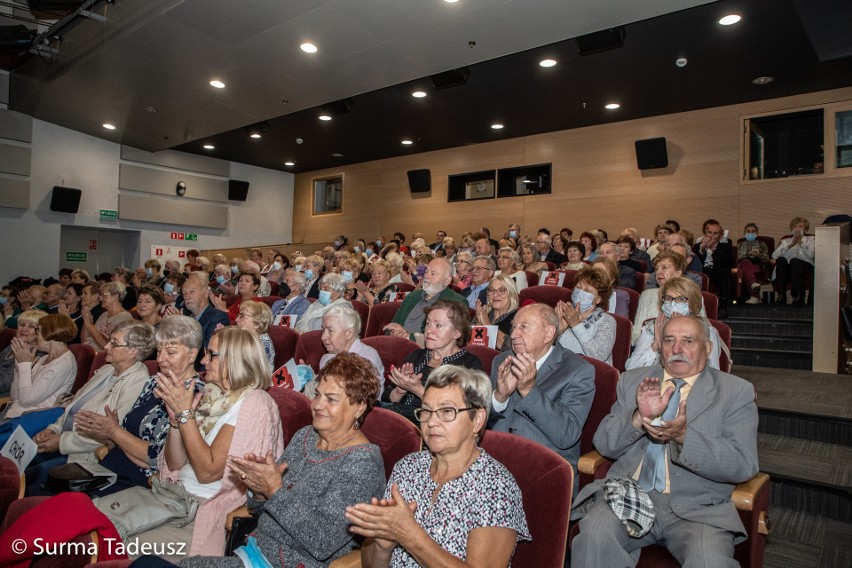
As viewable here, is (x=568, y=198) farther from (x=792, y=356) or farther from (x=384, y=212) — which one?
(x=792, y=356)

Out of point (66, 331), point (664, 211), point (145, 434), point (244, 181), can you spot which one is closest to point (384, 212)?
point (244, 181)

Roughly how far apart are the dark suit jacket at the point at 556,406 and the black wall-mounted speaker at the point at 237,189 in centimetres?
1148

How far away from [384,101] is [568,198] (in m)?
3.57

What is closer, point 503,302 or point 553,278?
point 503,302

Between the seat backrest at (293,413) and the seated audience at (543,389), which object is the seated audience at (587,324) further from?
the seat backrest at (293,413)

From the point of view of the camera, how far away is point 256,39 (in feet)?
17.9

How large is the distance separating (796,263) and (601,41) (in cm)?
330

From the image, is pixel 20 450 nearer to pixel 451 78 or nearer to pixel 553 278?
pixel 553 278

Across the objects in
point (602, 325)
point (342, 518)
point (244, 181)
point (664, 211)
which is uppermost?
point (244, 181)

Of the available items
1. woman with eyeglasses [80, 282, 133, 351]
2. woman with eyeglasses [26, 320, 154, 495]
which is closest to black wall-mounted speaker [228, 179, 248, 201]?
woman with eyeglasses [80, 282, 133, 351]

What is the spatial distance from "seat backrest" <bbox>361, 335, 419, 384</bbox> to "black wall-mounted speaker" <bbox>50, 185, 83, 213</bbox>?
914 cm

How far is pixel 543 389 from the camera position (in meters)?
2.06

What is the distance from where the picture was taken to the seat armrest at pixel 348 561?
4.81 feet

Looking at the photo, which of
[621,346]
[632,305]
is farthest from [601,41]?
[621,346]
